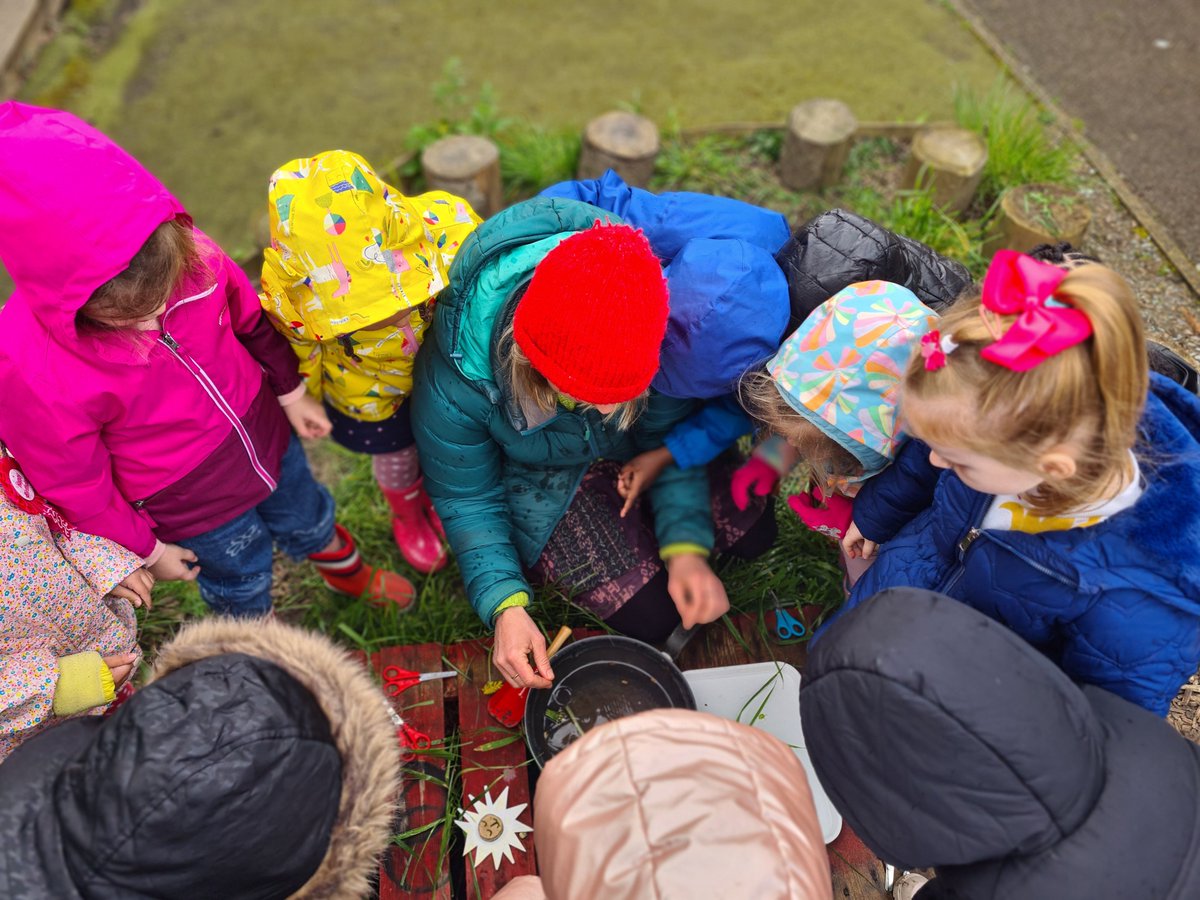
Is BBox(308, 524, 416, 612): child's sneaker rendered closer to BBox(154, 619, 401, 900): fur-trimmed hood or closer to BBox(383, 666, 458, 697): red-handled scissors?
BBox(383, 666, 458, 697): red-handled scissors

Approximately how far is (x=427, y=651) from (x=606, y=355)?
3.38 ft

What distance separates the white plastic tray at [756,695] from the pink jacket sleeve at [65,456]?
1311 mm

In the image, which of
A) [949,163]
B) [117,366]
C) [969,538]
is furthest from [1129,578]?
[949,163]

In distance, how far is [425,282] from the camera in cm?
184

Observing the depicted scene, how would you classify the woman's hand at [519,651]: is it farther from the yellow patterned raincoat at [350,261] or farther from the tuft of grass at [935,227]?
the tuft of grass at [935,227]

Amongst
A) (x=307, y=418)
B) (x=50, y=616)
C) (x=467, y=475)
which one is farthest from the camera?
(x=307, y=418)

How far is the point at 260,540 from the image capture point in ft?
7.20

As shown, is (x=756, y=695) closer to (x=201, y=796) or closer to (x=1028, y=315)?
(x=1028, y=315)

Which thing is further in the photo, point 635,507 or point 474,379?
point 635,507

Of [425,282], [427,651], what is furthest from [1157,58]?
[427,651]

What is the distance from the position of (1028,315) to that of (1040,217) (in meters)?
2.00

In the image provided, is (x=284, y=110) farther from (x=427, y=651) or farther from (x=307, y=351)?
(x=427, y=651)

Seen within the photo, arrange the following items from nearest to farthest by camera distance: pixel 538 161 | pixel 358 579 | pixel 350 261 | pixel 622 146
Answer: pixel 350 261, pixel 358 579, pixel 622 146, pixel 538 161

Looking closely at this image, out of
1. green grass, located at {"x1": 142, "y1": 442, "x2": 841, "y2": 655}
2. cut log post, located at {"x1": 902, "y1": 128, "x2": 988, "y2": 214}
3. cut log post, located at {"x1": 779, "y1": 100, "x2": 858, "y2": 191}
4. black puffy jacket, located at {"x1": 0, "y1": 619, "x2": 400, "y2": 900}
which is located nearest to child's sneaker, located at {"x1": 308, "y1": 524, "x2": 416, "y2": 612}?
green grass, located at {"x1": 142, "y1": 442, "x2": 841, "y2": 655}
